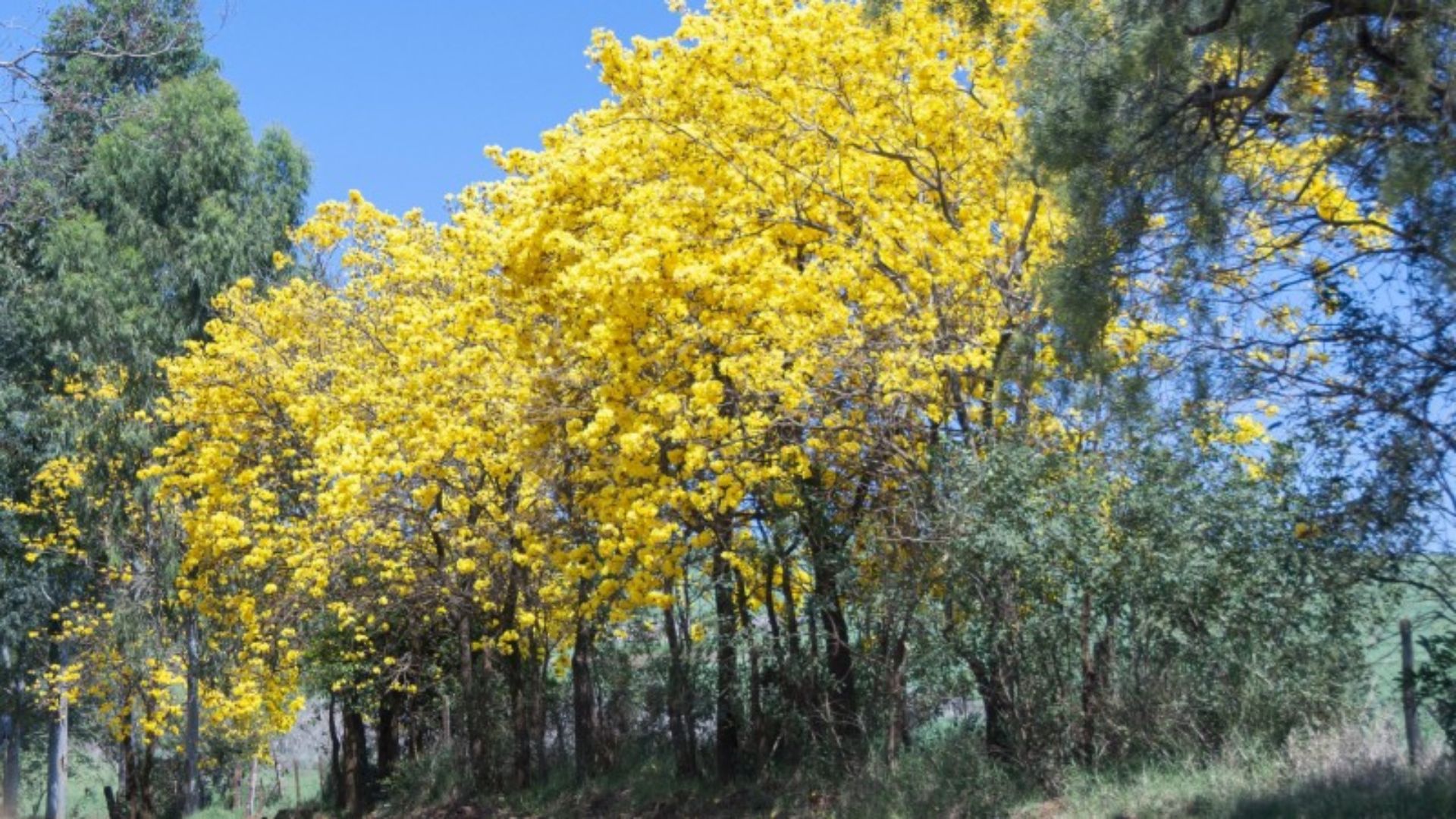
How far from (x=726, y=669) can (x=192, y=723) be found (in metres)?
15.7

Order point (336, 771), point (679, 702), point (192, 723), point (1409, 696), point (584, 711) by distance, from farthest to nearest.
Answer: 1. point (192, 723)
2. point (336, 771)
3. point (584, 711)
4. point (679, 702)
5. point (1409, 696)

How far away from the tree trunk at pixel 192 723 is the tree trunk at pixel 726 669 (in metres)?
10.8

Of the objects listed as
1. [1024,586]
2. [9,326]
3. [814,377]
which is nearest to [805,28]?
[814,377]

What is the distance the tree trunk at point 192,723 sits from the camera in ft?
84.6

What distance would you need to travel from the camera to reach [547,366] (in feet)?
43.8

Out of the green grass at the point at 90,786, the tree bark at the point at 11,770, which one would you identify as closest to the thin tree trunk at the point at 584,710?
the green grass at the point at 90,786

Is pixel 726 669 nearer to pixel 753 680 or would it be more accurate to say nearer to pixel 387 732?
pixel 753 680

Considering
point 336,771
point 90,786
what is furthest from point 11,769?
point 336,771

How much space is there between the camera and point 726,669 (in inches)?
637

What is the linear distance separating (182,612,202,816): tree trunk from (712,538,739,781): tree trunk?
427 inches

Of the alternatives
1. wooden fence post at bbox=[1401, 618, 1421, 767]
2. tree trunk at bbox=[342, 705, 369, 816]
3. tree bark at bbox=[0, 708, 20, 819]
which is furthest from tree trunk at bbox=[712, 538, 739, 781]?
tree bark at bbox=[0, 708, 20, 819]

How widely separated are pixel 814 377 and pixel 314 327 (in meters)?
10.2

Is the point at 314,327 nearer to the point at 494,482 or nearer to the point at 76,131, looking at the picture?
the point at 494,482

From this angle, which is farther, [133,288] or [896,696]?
[133,288]
